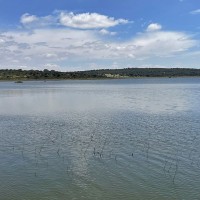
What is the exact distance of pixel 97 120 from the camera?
113ft

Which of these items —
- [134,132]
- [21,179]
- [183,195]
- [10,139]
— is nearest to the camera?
[183,195]

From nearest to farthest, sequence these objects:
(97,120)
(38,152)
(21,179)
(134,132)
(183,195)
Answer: (183,195), (21,179), (38,152), (134,132), (97,120)

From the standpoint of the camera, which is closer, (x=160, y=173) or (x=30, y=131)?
(x=160, y=173)

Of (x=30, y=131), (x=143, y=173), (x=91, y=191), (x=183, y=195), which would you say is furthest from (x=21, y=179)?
(x=30, y=131)

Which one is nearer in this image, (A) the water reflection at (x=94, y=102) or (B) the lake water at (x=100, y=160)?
(B) the lake water at (x=100, y=160)

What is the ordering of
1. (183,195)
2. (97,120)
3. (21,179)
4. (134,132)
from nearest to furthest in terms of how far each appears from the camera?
(183,195), (21,179), (134,132), (97,120)

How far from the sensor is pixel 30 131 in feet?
94.2

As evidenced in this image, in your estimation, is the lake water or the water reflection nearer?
the lake water

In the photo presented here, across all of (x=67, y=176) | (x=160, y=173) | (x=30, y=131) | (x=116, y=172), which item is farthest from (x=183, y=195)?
(x=30, y=131)

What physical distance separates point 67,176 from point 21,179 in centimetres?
208

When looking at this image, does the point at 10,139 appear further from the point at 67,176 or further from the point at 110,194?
the point at 110,194

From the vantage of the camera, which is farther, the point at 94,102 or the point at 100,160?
the point at 94,102

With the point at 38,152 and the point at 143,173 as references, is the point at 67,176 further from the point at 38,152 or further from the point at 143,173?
the point at 38,152

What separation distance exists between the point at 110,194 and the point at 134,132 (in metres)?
13.0
